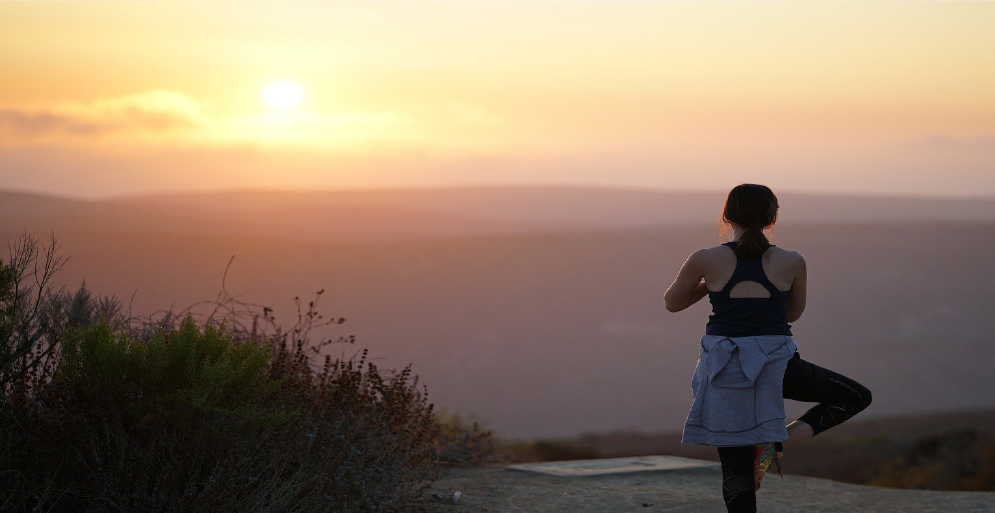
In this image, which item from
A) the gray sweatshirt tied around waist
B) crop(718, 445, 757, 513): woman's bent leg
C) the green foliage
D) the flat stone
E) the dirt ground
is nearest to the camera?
the gray sweatshirt tied around waist

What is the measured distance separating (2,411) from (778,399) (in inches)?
169

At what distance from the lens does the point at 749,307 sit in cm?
507

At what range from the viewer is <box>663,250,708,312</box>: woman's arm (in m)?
5.07

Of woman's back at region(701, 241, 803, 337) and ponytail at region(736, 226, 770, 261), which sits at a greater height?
ponytail at region(736, 226, 770, 261)

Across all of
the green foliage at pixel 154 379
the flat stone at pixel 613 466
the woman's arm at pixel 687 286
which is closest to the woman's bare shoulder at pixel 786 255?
the woman's arm at pixel 687 286

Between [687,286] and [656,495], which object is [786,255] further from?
[656,495]

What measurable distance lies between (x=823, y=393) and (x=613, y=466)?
4.22m

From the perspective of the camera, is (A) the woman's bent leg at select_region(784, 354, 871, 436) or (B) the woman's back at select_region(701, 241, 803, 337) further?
(A) the woman's bent leg at select_region(784, 354, 871, 436)

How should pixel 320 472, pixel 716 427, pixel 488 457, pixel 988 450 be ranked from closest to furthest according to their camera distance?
pixel 716 427 < pixel 320 472 < pixel 488 457 < pixel 988 450

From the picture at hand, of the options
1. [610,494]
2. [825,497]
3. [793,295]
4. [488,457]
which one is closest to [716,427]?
[793,295]

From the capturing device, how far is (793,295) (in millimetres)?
5242

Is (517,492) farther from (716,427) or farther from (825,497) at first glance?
(716,427)

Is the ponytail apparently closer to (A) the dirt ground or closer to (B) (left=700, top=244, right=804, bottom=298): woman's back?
(B) (left=700, top=244, right=804, bottom=298): woman's back

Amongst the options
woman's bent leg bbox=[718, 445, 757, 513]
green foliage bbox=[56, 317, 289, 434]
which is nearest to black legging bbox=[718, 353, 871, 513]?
woman's bent leg bbox=[718, 445, 757, 513]
